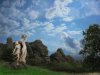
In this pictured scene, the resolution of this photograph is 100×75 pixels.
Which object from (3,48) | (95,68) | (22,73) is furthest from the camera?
(3,48)

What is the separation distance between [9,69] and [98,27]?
44.6 feet

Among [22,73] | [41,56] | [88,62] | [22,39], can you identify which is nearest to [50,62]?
[41,56]

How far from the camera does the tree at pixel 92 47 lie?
31.7m

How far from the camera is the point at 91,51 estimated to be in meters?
32.3

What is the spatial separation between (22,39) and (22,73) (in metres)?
3.34

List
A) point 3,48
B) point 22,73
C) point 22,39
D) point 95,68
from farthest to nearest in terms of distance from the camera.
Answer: point 3,48 → point 95,68 → point 22,39 → point 22,73

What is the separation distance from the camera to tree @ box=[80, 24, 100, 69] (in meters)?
31.7

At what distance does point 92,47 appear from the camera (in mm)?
32344

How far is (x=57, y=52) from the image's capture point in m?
36.3

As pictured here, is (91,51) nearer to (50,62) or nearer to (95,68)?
(95,68)

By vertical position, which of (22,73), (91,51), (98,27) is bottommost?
(22,73)

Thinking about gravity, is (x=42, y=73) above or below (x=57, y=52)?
below

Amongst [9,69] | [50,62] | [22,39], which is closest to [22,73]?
[9,69]

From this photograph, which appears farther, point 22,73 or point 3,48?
point 3,48
